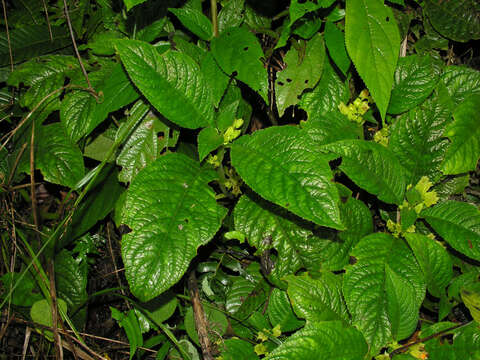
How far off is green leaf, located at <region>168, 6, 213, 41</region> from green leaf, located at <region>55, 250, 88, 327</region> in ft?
3.68

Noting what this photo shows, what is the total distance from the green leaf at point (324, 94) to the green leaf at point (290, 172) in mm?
319

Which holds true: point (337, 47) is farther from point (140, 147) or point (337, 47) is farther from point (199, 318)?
point (199, 318)

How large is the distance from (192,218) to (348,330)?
656 millimetres

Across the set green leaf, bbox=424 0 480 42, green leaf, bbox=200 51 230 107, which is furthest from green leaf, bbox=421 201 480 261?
green leaf, bbox=200 51 230 107

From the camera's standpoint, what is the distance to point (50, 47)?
1.99m

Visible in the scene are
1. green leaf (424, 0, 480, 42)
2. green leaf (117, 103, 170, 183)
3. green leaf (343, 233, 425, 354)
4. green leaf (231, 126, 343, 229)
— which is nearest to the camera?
green leaf (231, 126, 343, 229)

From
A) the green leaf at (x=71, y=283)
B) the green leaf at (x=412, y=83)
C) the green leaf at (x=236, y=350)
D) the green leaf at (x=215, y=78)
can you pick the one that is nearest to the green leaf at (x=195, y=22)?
the green leaf at (x=215, y=78)

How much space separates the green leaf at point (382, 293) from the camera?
1397 millimetres

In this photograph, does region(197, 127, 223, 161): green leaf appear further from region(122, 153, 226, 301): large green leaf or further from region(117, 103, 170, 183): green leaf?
region(117, 103, 170, 183): green leaf

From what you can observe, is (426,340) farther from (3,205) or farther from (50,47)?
(50,47)

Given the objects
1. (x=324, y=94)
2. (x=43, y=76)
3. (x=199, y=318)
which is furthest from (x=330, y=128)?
(x=43, y=76)

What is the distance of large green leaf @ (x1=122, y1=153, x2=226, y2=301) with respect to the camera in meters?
1.25

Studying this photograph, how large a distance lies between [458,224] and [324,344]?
2.25ft

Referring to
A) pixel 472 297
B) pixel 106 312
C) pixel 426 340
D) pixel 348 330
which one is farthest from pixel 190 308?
pixel 472 297
